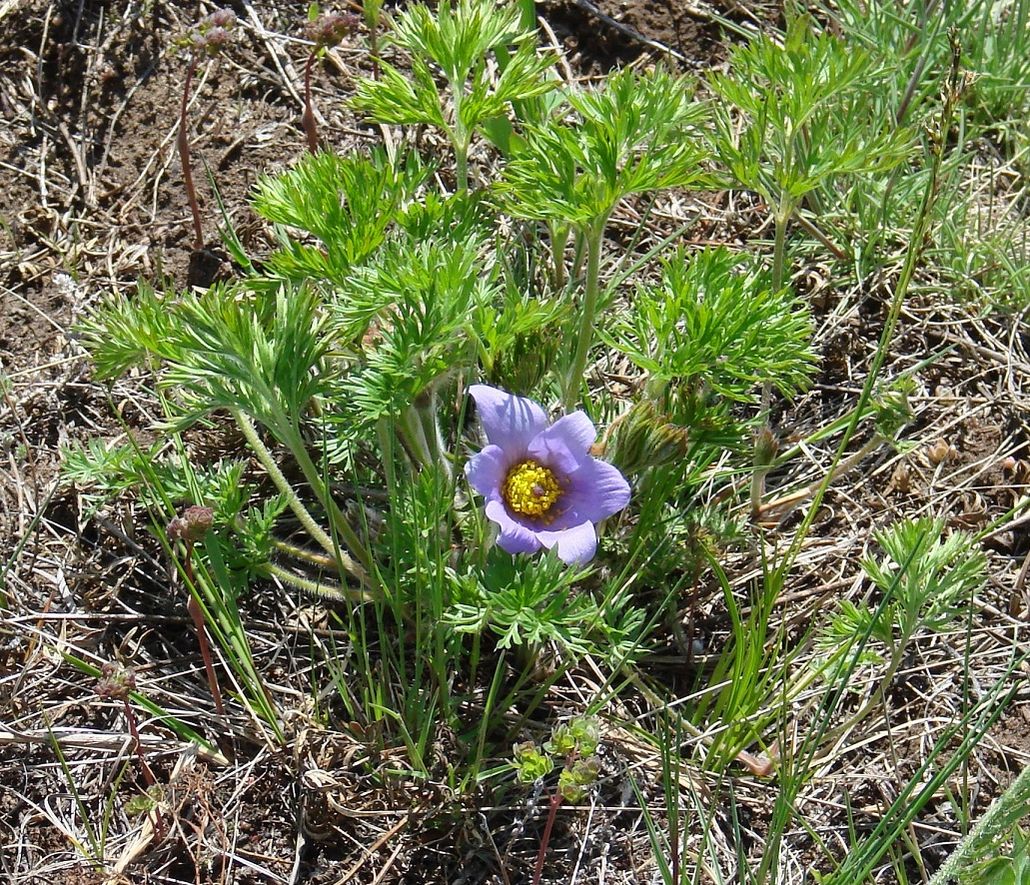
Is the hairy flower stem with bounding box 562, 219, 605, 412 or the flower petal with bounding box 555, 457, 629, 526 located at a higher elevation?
the hairy flower stem with bounding box 562, 219, 605, 412

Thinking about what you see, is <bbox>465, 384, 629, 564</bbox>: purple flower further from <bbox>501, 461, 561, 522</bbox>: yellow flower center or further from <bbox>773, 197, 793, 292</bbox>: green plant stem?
<bbox>773, 197, 793, 292</bbox>: green plant stem

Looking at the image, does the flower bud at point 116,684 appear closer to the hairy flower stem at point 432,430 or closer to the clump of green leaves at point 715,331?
the hairy flower stem at point 432,430

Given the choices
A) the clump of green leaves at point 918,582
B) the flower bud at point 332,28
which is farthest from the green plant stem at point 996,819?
the flower bud at point 332,28

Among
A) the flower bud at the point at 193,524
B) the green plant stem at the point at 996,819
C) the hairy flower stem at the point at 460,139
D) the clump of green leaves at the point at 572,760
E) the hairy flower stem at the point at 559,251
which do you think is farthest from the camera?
the hairy flower stem at the point at 559,251

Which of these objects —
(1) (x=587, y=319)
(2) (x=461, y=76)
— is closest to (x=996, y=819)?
(1) (x=587, y=319)

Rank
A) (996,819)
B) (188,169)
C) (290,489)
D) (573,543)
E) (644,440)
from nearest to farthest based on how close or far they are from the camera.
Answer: (996,819), (573,543), (644,440), (290,489), (188,169)

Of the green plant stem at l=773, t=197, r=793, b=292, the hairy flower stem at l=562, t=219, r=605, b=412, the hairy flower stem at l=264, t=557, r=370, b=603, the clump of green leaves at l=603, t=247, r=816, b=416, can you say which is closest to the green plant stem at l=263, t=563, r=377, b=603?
the hairy flower stem at l=264, t=557, r=370, b=603

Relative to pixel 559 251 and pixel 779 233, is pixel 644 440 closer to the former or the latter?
pixel 779 233
